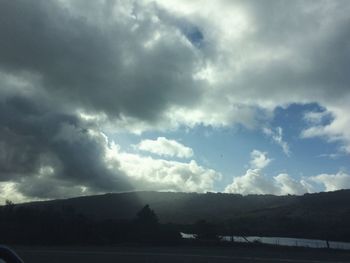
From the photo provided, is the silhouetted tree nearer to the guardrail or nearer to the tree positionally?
the tree

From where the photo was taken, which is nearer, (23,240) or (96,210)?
(23,240)

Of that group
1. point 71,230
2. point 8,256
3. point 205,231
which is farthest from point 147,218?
point 8,256

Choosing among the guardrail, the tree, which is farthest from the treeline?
the guardrail

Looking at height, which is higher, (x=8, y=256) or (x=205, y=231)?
(x=205, y=231)

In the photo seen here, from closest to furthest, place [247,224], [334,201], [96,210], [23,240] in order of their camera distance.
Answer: [23,240] → [247,224] → [334,201] → [96,210]

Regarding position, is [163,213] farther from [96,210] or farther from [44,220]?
[44,220]

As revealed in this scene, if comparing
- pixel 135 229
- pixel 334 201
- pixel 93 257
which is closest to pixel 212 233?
pixel 135 229

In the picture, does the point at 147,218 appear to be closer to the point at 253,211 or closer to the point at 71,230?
the point at 71,230

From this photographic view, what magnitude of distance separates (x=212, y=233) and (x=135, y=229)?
10.3m

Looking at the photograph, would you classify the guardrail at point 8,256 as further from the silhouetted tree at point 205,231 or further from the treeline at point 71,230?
the silhouetted tree at point 205,231

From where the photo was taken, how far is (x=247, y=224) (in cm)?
10700

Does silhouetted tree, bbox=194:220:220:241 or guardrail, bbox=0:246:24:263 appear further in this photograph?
silhouetted tree, bbox=194:220:220:241

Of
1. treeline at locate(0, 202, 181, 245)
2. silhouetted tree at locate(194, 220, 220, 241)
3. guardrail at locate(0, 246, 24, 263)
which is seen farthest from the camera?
silhouetted tree at locate(194, 220, 220, 241)

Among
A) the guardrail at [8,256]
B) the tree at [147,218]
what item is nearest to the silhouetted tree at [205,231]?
the tree at [147,218]
